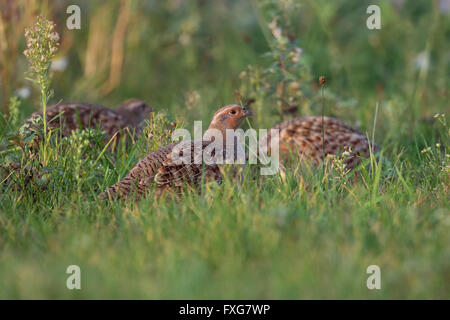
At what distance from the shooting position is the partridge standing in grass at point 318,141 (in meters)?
6.44

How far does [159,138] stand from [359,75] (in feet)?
19.5

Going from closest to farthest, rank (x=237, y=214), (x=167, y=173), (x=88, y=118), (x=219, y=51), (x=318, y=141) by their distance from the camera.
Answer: (x=237, y=214) → (x=167, y=173) → (x=318, y=141) → (x=88, y=118) → (x=219, y=51)

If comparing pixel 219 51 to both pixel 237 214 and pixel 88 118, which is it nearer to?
pixel 88 118

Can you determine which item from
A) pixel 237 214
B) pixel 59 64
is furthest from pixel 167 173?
pixel 59 64

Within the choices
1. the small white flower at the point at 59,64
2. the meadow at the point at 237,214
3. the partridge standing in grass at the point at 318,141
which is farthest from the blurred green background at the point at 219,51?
the partridge standing in grass at the point at 318,141

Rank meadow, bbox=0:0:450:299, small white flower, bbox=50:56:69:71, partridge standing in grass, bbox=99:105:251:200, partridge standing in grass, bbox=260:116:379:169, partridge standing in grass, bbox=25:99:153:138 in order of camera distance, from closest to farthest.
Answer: meadow, bbox=0:0:450:299 < partridge standing in grass, bbox=99:105:251:200 < partridge standing in grass, bbox=260:116:379:169 < partridge standing in grass, bbox=25:99:153:138 < small white flower, bbox=50:56:69:71

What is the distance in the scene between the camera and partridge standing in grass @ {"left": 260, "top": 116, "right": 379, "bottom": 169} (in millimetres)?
6441

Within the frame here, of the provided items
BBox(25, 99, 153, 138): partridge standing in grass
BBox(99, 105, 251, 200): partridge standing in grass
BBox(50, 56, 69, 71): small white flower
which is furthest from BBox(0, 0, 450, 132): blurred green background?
BBox(99, 105, 251, 200): partridge standing in grass

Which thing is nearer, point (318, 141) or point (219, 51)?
point (318, 141)

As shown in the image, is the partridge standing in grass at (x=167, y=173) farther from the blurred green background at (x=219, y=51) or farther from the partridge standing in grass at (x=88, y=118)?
the blurred green background at (x=219, y=51)

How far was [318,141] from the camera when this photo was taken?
654cm

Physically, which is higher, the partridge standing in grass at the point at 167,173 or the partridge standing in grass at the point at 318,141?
the partridge standing in grass at the point at 318,141

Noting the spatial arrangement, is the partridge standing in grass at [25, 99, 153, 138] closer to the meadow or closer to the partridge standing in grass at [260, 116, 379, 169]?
the meadow

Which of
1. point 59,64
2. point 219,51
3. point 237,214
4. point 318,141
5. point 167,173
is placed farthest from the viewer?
point 219,51
